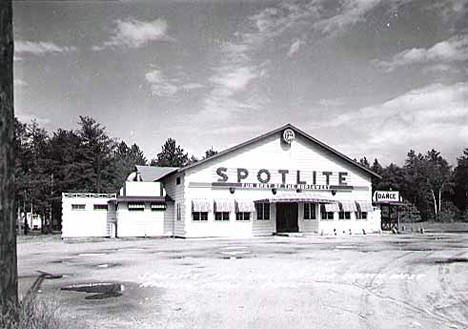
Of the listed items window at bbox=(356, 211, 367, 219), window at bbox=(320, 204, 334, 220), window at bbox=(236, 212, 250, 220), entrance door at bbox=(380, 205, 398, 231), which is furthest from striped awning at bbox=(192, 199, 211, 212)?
entrance door at bbox=(380, 205, 398, 231)

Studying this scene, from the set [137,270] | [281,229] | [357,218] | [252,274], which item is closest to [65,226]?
[281,229]

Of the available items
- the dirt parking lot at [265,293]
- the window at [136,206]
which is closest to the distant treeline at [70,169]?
the window at [136,206]

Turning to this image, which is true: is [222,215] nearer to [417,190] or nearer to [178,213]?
[178,213]

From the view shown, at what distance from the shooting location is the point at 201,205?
33281 mm

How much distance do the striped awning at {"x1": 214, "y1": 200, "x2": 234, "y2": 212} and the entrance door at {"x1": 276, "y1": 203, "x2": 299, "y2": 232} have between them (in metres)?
3.82

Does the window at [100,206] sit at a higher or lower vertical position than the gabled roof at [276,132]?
lower

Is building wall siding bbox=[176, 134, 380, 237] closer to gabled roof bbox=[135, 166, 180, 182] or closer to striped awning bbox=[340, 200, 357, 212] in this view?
striped awning bbox=[340, 200, 357, 212]

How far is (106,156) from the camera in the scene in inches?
2451

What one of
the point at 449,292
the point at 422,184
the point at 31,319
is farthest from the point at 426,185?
the point at 31,319

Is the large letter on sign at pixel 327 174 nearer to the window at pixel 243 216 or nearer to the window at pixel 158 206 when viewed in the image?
the window at pixel 243 216

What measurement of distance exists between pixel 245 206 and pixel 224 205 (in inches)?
57.8

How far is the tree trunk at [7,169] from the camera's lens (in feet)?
17.2

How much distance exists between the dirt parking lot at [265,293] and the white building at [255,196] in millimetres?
17723

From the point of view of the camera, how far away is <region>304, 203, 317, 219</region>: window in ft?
121
